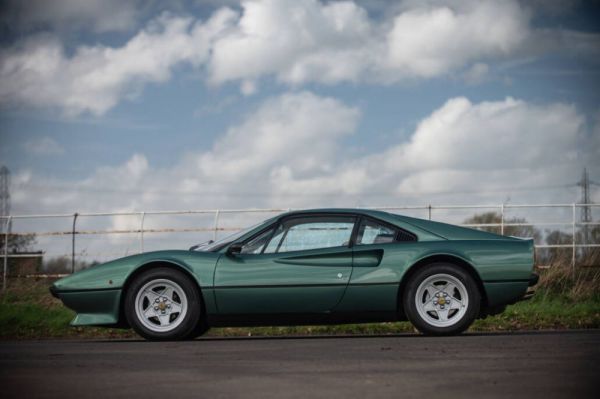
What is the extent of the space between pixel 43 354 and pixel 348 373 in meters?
3.00

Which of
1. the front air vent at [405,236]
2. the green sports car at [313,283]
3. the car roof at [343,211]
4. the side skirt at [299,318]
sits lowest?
the side skirt at [299,318]

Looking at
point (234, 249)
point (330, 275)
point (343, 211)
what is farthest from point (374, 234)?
point (234, 249)

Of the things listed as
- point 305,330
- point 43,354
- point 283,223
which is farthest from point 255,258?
point 305,330

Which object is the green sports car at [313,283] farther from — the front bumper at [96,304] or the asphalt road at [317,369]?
the asphalt road at [317,369]

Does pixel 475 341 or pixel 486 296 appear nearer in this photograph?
pixel 475 341

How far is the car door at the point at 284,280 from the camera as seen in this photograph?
835cm

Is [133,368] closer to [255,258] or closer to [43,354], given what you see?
[43,354]

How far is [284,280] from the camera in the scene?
8359 mm

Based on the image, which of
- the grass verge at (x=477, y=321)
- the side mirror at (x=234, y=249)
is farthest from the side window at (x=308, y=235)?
the grass verge at (x=477, y=321)

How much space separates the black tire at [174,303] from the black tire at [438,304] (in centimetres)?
200

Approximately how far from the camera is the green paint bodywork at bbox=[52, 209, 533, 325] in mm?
8352

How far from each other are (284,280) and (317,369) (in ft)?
8.74

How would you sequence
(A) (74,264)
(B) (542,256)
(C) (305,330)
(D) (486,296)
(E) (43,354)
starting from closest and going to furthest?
1. (E) (43,354)
2. (D) (486,296)
3. (C) (305,330)
4. (B) (542,256)
5. (A) (74,264)

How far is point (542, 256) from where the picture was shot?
19.8 metres
